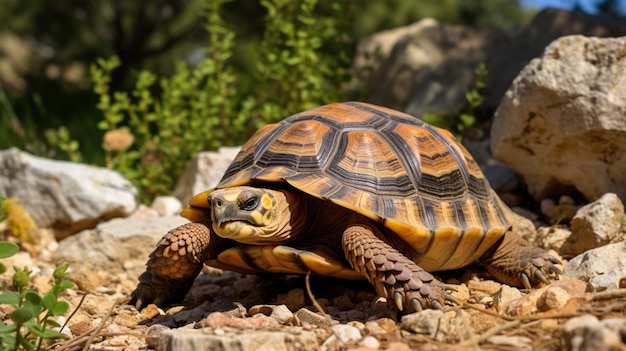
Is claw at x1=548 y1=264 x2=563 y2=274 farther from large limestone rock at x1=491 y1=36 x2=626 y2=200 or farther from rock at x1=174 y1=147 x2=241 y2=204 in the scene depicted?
rock at x1=174 y1=147 x2=241 y2=204

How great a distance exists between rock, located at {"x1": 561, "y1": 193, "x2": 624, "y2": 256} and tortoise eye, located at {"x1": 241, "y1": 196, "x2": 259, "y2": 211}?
1.62 meters

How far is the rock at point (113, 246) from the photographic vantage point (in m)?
3.87

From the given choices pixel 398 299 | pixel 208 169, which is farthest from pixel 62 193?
pixel 398 299

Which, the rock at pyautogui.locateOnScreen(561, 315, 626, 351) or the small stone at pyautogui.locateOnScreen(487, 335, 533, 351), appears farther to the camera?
the small stone at pyautogui.locateOnScreen(487, 335, 533, 351)

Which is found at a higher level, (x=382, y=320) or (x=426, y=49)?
(x=426, y=49)

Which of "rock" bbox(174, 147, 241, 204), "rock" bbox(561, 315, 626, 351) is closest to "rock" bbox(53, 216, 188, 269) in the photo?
"rock" bbox(174, 147, 241, 204)

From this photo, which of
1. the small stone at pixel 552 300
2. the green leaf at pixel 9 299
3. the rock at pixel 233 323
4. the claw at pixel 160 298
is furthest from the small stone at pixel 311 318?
the green leaf at pixel 9 299

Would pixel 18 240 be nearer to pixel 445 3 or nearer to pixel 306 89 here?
pixel 306 89

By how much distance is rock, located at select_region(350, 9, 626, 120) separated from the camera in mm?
5520

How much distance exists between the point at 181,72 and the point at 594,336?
13.2ft

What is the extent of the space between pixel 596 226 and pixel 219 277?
1.93 m

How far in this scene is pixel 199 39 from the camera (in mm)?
11711

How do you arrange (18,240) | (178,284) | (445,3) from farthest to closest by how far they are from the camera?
(445,3) < (18,240) < (178,284)

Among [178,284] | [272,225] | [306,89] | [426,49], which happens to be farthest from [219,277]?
[426,49]
